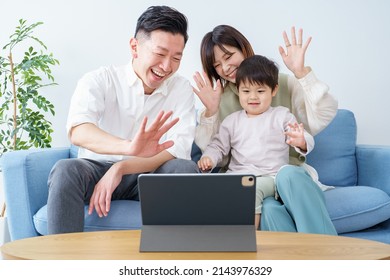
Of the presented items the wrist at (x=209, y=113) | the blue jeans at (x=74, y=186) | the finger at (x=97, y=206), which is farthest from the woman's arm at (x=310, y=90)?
the finger at (x=97, y=206)

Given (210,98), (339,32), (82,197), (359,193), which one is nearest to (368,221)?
(359,193)

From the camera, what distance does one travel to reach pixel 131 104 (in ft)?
7.63

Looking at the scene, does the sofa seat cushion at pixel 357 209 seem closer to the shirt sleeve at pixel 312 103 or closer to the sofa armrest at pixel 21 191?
the shirt sleeve at pixel 312 103

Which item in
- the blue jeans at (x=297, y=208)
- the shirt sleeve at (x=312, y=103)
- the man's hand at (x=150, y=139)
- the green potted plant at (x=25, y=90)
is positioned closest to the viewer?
the man's hand at (x=150, y=139)

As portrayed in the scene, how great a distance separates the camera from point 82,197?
199 centimetres

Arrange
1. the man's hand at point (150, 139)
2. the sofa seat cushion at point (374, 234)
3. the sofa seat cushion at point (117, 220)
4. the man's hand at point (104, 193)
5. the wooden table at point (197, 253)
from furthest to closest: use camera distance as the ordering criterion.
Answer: the sofa seat cushion at point (374, 234) < the sofa seat cushion at point (117, 220) < the man's hand at point (104, 193) < the man's hand at point (150, 139) < the wooden table at point (197, 253)

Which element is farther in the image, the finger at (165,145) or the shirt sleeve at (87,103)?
the shirt sleeve at (87,103)

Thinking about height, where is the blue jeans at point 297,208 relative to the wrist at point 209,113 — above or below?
below

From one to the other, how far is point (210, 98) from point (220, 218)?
1.23 meters

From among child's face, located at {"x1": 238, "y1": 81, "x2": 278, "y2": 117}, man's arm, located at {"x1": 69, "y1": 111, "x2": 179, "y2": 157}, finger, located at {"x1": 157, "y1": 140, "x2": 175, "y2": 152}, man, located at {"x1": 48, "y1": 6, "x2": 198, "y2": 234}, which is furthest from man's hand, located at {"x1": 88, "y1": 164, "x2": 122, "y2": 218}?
child's face, located at {"x1": 238, "y1": 81, "x2": 278, "y2": 117}

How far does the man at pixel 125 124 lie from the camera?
1.92 meters

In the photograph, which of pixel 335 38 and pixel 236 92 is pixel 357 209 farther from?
pixel 335 38

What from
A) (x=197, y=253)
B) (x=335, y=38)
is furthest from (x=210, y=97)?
(x=197, y=253)

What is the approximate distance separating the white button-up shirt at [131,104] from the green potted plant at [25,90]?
782mm
